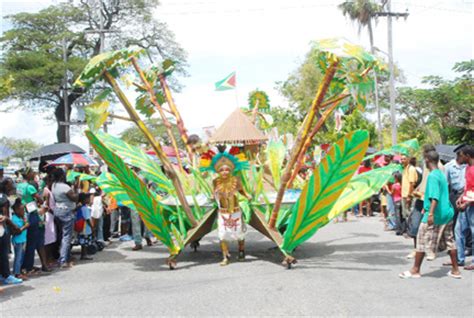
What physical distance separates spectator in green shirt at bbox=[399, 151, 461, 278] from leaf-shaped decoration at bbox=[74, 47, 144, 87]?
4.48 meters

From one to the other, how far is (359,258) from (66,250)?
4.58m

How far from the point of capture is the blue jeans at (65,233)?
7.44 m

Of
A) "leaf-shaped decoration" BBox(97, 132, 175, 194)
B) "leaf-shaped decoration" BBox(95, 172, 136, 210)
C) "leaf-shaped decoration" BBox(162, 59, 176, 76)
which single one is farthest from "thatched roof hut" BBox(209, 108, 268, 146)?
"leaf-shaped decoration" BBox(95, 172, 136, 210)

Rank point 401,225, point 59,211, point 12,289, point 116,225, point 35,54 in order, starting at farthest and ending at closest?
point 35,54 < point 116,225 < point 401,225 < point 59,211 < point 12,289

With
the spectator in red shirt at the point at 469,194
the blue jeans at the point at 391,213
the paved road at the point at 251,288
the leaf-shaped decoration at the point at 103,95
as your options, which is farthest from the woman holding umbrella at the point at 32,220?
the blue jeans at the point at 391,213

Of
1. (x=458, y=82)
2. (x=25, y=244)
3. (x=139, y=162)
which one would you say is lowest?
(x=25, y=244)

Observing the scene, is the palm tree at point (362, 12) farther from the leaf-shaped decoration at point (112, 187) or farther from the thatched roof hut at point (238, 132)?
the leaf-shaped decoration at point (112, 187)

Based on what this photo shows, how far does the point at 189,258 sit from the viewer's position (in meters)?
8.15

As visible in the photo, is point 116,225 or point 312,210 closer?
point 312,210

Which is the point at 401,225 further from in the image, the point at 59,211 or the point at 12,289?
the point at 12,289

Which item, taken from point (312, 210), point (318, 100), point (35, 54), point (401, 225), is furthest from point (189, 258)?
point (35, 54)

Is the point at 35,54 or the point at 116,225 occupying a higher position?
the point at 35,54

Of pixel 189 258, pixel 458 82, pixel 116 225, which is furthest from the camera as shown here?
pixel 458 82

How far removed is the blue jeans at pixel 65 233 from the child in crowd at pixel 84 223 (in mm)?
488
